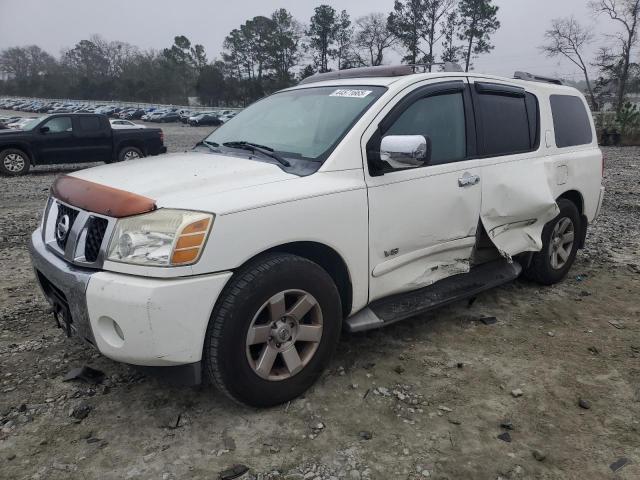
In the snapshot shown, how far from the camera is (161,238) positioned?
2342 millimetres

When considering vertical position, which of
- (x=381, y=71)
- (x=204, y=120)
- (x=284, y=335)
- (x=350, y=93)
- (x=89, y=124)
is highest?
(x=381, y=71)

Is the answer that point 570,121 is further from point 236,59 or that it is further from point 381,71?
point 236,59

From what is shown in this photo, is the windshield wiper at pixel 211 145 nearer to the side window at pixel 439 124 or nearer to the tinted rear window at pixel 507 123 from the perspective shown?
the side window at pixel 439 124

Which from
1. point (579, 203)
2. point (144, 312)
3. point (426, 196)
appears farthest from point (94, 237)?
point (579, 203)

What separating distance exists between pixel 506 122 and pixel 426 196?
120 centimetres

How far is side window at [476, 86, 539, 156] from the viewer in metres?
3.76

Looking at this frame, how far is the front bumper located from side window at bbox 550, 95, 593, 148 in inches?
135

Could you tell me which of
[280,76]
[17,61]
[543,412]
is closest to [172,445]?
[543,412]

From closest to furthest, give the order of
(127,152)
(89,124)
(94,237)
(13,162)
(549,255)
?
1. (94,237)
2. (549,255)
3. (13,162)
4. (89,124)
5. (127,152)

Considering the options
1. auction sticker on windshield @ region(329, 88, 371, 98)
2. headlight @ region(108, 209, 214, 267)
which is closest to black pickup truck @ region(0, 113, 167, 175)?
auction sticker on windshield @ region(329, 88, 371, 98)

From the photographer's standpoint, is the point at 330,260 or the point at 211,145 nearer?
the point at 330,260

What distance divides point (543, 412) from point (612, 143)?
865 inches

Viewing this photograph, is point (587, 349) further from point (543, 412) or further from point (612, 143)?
A: point (612, 143)

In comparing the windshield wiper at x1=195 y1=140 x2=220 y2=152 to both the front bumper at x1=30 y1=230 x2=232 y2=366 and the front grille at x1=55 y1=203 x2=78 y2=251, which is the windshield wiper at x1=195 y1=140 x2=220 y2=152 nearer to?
the front grille at x1=55 y1=203 x2=78 y2=251
